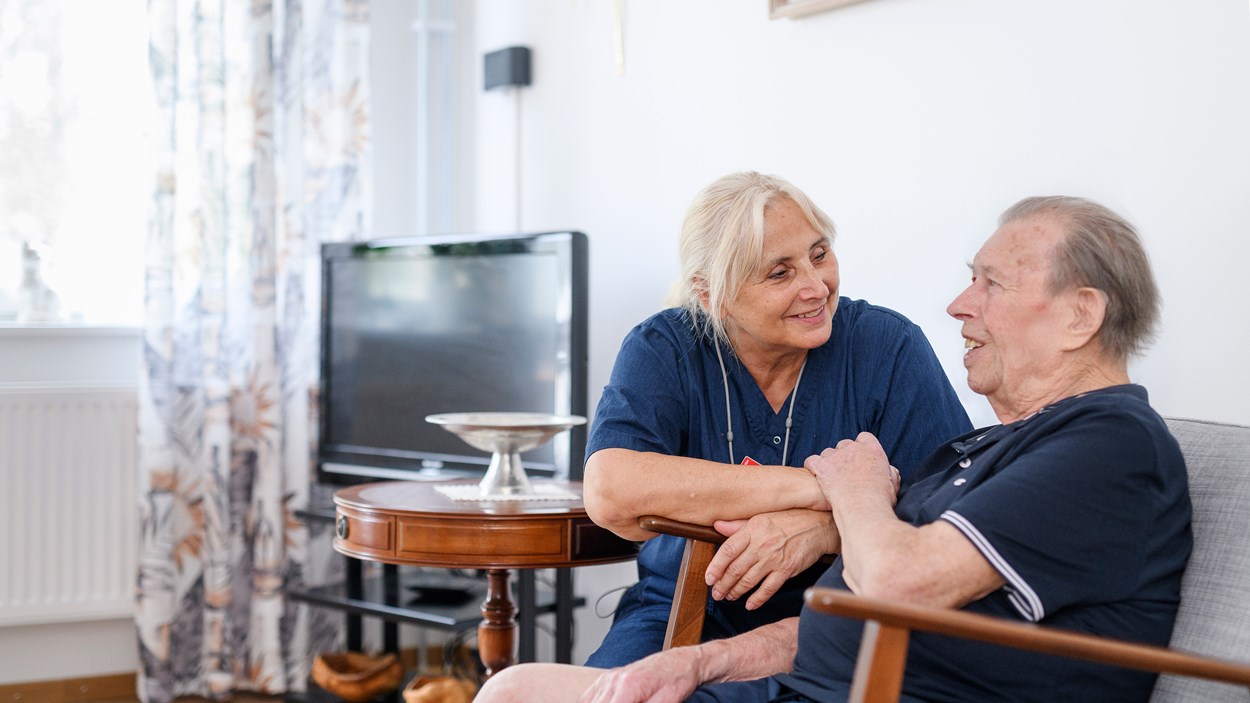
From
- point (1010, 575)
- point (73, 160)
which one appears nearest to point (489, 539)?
point (1010, 575)

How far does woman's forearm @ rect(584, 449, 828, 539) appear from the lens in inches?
64.7

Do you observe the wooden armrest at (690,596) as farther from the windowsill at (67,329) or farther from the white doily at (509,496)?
the windowsill at (67,329)

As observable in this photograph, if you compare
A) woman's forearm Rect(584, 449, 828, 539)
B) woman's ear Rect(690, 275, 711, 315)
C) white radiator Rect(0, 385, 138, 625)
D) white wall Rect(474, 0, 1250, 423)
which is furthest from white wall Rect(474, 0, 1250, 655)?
white radiator Rect(0, 385, 138, 625)

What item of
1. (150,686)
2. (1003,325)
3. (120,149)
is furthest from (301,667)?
(1003,325)

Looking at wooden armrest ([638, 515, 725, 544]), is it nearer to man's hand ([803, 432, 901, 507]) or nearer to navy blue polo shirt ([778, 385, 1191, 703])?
man's hand ([803, 432, 901, 507])

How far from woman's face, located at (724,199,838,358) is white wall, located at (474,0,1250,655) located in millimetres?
389

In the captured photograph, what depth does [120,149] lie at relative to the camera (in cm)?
338

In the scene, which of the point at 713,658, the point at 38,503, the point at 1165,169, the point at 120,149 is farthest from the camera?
the point at 120,149

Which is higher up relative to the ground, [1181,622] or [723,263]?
[723,263]

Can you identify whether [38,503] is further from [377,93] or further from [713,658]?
[713,658]

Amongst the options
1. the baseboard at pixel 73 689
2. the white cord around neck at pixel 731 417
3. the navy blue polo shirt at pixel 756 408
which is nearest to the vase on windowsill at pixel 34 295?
the baseboard at pixel 73 689

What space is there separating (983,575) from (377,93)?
2.80 m

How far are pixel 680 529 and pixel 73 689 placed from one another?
230cm

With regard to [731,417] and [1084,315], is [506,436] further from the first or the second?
[1084,315]
